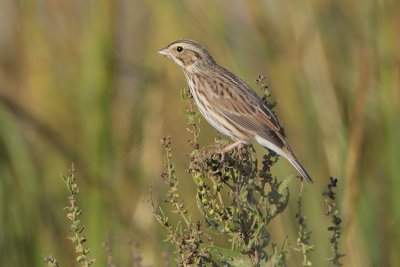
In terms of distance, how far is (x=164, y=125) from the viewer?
5.61 m

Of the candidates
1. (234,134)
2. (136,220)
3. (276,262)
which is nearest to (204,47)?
(234,134)

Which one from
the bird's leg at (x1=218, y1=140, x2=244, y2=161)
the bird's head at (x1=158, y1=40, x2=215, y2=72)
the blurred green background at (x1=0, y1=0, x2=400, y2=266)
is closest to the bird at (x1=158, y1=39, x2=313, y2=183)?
the bird's head at (x1=158, y1=40, x2=215, y2=72)

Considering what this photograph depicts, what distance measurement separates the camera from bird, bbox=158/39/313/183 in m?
4.15

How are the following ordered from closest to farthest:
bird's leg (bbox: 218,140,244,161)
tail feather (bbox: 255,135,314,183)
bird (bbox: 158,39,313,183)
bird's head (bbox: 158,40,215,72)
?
bird's leg (bbox: 218,140,244,161) < tail feather (bbox: 255,135,314,183) < bird (bbox: 158,39,313,183) < bird's head (bbox: 158,40,215,72)

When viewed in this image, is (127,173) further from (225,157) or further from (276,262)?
(276,262)

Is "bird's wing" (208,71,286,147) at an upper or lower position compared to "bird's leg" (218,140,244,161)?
upper

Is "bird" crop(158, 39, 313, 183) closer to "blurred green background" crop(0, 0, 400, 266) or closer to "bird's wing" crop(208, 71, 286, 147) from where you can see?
"bird's wing" crop(208, 71, 286, 147)

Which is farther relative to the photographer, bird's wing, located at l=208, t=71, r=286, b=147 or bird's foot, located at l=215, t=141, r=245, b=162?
bird's wing, located at l=208, t=71, r=286, b=147

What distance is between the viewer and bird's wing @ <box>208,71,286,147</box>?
4.22 meters

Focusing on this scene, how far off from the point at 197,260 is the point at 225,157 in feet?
1.83

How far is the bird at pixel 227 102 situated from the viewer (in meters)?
4.15

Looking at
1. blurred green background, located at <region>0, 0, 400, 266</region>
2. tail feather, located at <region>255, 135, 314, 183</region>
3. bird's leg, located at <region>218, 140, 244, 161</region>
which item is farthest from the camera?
blurred green background, located at <region>0, 0, 400, 266</region>

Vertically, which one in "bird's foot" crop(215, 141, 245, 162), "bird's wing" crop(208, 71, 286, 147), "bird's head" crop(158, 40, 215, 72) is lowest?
"bird's foot" crop(215, 141, 245, 162)

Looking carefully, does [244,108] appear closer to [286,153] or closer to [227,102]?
[227,102]
